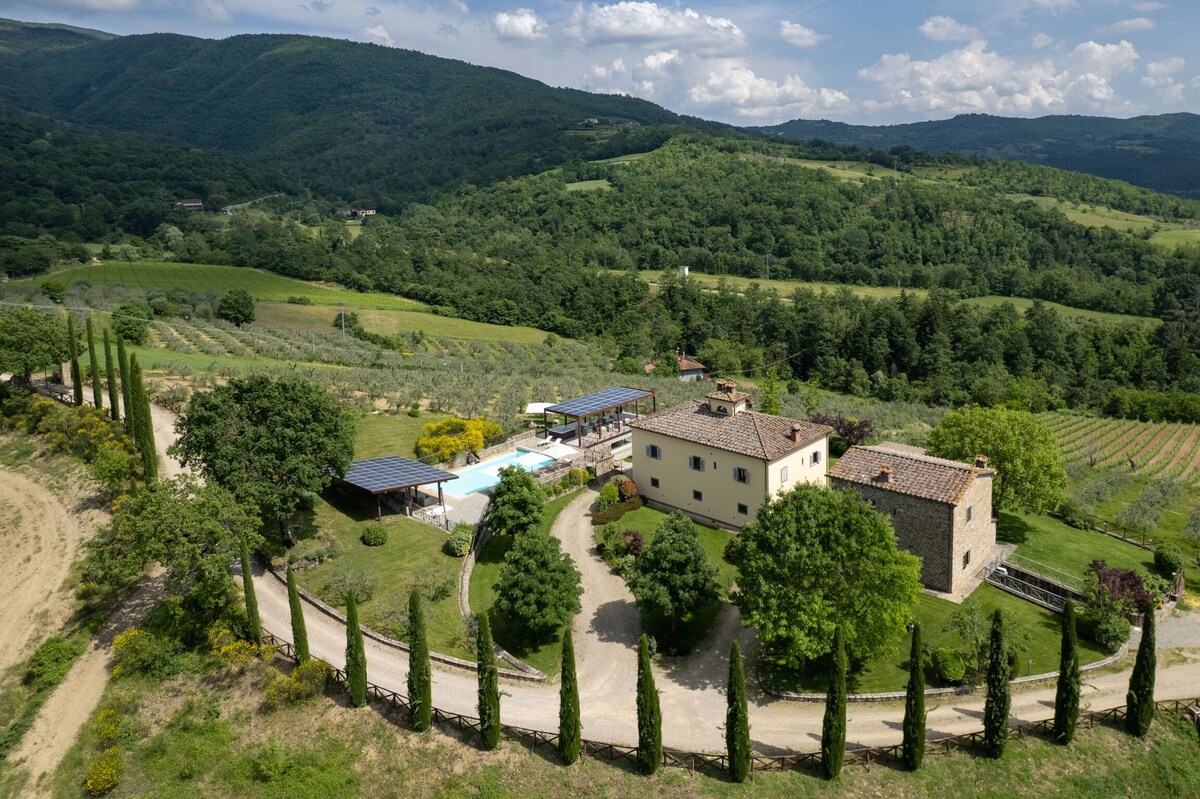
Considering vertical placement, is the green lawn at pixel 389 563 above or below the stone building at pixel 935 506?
below

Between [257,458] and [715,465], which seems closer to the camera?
[257,458]

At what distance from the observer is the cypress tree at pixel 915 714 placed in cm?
2320

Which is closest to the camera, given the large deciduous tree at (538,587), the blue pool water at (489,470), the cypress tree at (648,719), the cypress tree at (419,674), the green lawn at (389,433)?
the cypress tree at (648,719)

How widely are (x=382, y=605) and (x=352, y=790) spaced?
29.7ft

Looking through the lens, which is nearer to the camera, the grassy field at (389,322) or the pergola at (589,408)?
the pergola at (589,408)

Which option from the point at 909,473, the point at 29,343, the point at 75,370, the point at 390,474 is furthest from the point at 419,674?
the point at 29,343

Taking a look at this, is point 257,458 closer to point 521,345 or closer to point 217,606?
point 217,606

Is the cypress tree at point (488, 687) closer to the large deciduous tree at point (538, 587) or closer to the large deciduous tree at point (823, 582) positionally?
the large deciduous tree at point (538, 587)

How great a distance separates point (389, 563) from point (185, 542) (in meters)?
9.01

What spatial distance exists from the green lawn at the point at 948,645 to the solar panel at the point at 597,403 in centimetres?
2432

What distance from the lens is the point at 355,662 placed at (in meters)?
26.5

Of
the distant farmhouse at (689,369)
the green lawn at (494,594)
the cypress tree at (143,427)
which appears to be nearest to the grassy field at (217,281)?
the distant farmhouse at (689,369)

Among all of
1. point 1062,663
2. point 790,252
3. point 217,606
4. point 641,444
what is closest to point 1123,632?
point 1062,663

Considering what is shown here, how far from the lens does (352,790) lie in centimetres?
2389
